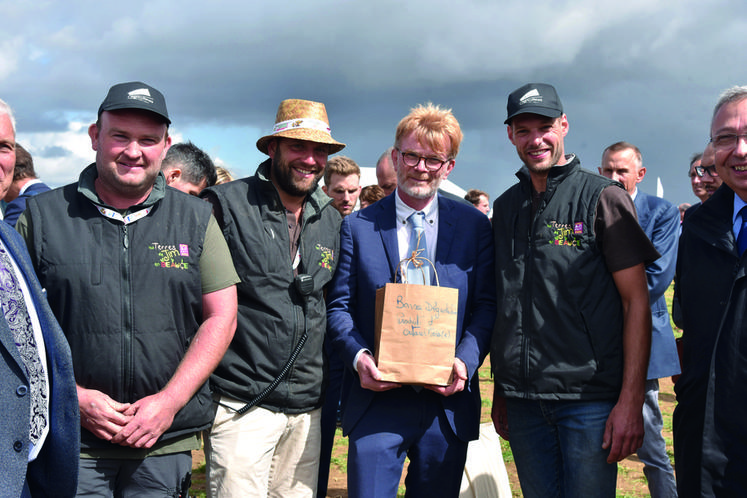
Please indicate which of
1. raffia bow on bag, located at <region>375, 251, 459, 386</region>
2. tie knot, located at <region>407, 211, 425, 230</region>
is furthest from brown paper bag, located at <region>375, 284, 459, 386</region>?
tie knot, located at <region>407, 211, 425, 230</region>

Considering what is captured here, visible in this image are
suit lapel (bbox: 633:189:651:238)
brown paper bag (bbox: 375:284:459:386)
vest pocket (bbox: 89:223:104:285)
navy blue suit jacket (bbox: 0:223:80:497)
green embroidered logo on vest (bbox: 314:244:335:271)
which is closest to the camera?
navy blue suit jacket (bbox: 0:223:80:497)

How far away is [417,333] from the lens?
2871mm

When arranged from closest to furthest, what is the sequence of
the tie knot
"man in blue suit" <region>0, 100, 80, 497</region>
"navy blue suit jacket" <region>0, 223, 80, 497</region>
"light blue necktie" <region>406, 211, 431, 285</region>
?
1. "man in blue suit" <region>0, 100, 80, 497</region>
2. "navy blue suit jacket" <region>0, 223, 80, 497</region>
3. "light blue necktie" <region>406, 211, 431, 285</region>
4. the tie knot

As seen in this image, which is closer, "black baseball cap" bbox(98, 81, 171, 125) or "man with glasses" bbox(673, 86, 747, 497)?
"man with glasses" bbox(673, 86, 747, 497)

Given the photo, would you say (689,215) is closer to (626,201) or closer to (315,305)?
(626,201)

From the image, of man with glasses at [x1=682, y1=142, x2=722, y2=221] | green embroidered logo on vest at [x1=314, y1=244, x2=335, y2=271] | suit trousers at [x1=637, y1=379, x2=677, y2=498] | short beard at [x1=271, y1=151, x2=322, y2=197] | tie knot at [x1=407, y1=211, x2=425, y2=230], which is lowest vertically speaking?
suit trousers at [x1=637, y1=379, x2=677, y2=498]

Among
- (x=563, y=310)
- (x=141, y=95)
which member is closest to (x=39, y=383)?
(x=141, y=95)

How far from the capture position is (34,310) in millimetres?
2178

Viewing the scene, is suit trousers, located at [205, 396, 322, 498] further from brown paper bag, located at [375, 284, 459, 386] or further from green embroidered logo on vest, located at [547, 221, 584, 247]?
green embroidered logo on vest, located at [547, 221, 584, 247]

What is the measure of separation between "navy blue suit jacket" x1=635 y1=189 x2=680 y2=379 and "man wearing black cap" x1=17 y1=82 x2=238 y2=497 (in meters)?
2.95

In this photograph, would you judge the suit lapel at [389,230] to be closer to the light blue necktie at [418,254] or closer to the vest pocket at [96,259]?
the light blue necktie at [418,254]

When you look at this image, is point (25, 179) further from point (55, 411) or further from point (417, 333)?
point (417, 333)

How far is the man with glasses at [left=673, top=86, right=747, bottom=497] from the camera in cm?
241

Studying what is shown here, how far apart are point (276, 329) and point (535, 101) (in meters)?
1.76
